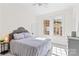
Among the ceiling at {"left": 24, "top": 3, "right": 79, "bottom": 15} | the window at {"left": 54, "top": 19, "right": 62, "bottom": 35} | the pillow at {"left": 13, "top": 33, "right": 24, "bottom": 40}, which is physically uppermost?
the ceiling at {"left": 24, "top": 3, "right": 79, "bottom": 15}

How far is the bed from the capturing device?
1.11 m

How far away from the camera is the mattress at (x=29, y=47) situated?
1.11 m

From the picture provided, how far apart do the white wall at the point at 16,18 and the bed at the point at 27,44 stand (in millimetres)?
56

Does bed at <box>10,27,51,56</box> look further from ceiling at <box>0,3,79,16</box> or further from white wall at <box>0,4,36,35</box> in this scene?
ceiling at <box>0,3,79,16</box>

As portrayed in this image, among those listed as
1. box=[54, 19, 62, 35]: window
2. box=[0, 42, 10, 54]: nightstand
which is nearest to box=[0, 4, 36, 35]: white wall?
box=[0, 42, 10, 54]: nightstand

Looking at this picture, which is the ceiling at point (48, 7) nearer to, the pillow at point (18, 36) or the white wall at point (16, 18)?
the white wall at point (16, 18)

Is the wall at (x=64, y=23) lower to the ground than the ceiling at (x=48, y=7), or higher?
lower

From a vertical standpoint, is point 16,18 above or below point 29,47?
above

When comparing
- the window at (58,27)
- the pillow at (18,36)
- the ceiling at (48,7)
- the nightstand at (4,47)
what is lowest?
the nightstand at (4,47)

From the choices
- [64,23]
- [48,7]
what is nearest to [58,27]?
[64,23]

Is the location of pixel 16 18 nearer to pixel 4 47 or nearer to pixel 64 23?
pixel 4 47

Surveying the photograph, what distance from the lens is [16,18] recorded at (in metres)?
1.15

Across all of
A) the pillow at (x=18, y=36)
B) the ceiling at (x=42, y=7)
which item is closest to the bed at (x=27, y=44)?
the pillow at (x=18, y=36)

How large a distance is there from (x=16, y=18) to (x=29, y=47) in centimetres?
32
